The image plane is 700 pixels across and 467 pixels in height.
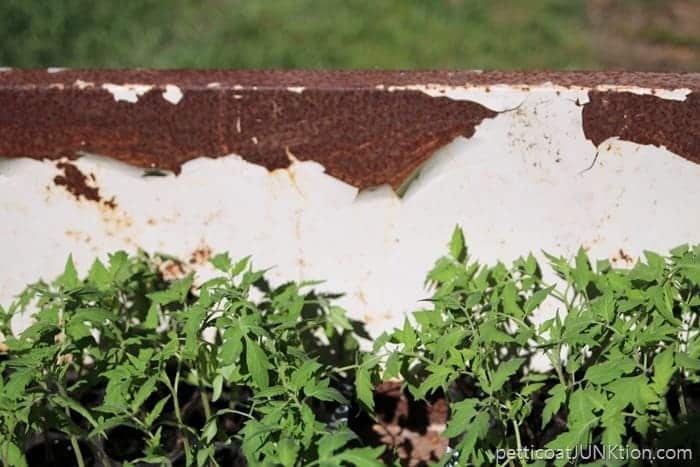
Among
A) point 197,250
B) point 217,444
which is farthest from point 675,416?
point 197,250

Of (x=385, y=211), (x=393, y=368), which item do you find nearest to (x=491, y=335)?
(x=393, y=368)

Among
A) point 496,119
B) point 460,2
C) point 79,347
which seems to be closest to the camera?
point 79,347

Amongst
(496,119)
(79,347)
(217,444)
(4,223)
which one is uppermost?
(496,119)

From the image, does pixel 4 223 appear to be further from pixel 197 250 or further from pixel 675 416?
pixel 675 416

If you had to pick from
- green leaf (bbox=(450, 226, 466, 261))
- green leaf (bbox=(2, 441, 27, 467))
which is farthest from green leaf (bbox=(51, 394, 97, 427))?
green leaf (bbox=(450, 226, 466, 261))

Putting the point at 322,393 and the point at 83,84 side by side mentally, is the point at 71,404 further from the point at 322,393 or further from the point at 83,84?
the point at 83,84

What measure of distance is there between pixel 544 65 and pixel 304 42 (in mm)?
1014

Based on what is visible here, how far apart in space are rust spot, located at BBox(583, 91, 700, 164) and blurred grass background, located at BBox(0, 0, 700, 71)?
181 cm

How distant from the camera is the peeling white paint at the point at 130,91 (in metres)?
2.30

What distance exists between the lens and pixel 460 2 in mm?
4488

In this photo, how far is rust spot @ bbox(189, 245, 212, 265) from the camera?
2471 mm

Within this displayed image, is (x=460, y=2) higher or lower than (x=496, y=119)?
higher

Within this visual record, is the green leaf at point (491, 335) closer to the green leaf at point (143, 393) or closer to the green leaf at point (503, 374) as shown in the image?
the green leaf at point (503, 374)

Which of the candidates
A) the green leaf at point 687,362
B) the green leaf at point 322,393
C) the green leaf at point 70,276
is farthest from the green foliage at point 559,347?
the green leaf at point 70,276
